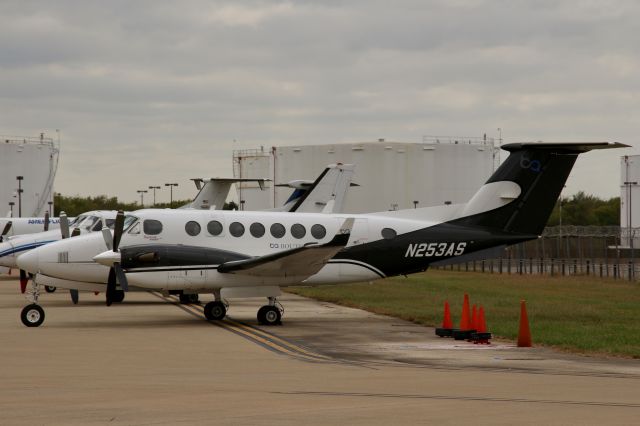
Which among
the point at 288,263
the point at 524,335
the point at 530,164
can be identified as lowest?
the point at 524,335

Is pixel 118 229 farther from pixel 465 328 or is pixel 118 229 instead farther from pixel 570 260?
pixel 570 260

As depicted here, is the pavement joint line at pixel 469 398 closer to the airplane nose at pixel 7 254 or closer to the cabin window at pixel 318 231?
the cabin window at pixel 318 231

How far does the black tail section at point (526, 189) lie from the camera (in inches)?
1072

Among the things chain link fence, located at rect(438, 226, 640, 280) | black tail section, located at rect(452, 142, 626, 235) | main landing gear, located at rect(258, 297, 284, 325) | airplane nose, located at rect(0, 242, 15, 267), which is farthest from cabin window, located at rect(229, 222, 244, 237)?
chain link fence, located at rect(438, 226, 640, 280)

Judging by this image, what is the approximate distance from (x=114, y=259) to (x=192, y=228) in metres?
2.46

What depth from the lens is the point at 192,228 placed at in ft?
86.6

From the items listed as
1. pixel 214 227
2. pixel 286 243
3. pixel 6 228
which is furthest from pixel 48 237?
pixel 6 228

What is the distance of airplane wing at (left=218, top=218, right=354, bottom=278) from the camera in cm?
2430

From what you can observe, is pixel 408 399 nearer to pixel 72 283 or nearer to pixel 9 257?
pixel 72 283

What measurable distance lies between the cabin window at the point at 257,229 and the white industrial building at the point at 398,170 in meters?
66.4

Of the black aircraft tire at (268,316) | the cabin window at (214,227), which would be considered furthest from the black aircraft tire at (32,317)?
the black aircraft tire at (268,316)

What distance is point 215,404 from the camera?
39.6 feet

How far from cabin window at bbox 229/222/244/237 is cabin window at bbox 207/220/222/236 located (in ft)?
A: 0.97

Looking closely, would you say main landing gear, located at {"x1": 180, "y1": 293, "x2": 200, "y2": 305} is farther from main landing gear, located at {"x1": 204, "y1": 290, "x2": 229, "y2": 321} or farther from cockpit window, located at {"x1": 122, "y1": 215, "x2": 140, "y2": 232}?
cockpit window, located at {"x1": 122, "y1": 215, "x2": 140, "y2": 232}
